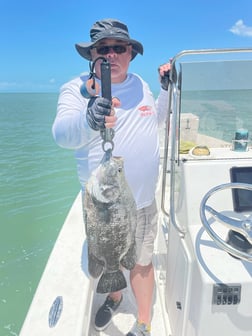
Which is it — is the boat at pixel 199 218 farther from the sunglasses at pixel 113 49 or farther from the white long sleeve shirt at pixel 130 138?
the sunglasses at pixel 113 49

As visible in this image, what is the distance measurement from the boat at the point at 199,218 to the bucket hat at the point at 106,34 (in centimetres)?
33

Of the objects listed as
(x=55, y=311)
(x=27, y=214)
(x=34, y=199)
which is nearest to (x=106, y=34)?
(x=55, y=311)

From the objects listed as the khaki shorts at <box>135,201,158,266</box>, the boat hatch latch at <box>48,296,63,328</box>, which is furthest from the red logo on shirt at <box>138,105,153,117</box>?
the boat hatch latch at <box>48,296,63,328</box>

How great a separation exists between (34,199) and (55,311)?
6.29 m

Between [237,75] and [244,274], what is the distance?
1.18 m

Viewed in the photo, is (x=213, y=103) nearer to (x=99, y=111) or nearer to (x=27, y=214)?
(x=99, y=111)

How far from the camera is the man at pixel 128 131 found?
1680 millimetres

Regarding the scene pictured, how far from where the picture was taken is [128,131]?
1839 mm

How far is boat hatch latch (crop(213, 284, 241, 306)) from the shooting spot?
1354 mm

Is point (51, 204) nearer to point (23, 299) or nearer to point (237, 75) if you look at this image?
point (23, 299)

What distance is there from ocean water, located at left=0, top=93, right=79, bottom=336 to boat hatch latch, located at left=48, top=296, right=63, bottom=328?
192 centimetres

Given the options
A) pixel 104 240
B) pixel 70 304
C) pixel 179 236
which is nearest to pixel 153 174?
pixel 179 236

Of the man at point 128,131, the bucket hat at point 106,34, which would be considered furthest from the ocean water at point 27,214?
the bucket hat at point 106,34

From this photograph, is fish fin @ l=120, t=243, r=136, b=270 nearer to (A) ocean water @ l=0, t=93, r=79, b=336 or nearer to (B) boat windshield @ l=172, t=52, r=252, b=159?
(B) boat windshield @ l=172, t=52, r=252, b=159
